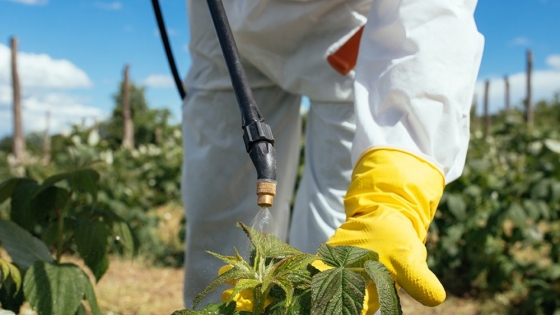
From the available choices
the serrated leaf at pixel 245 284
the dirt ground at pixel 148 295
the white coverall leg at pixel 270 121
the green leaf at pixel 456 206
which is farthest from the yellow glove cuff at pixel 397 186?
the green leaf at pixel 456 206

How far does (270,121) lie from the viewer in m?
1.65

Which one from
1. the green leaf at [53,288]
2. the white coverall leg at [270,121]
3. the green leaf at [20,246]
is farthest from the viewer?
the white coverall leg at [270,121]

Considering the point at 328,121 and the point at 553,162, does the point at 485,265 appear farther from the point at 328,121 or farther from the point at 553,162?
the point at 328,121

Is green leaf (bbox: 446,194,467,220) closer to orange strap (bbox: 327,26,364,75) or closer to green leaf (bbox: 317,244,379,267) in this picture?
orange strap (bbox: 327,26,364,75)

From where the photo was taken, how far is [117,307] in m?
2.71

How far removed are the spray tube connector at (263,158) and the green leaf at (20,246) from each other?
0.62 meters

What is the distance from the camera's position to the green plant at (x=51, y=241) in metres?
1.09

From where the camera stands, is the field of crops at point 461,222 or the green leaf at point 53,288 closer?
the green leaf at point 53,288

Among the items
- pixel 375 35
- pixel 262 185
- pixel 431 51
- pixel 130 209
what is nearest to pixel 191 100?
pixel 375 35

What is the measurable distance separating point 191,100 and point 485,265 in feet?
7.41

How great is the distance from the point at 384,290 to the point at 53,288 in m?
0.68

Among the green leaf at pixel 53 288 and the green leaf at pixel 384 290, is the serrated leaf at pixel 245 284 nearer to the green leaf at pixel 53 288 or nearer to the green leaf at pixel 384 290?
the green leaf at pixel 384 290

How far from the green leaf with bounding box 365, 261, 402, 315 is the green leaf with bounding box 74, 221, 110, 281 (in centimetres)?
71

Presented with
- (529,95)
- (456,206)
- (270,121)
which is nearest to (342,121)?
(270,121)
